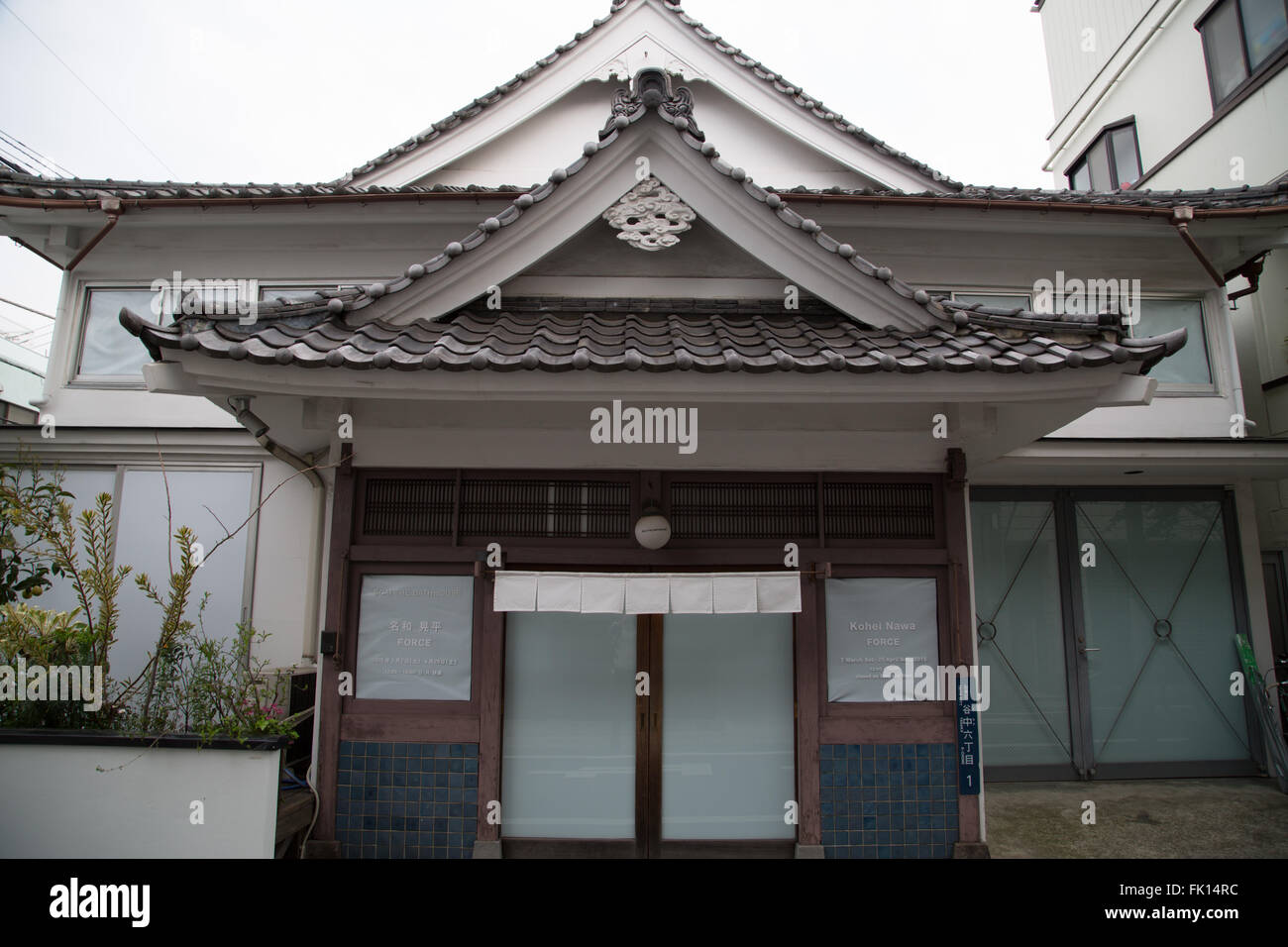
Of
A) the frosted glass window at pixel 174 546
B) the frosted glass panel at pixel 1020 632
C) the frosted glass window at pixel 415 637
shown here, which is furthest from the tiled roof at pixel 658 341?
the frosted glass panel at pixel 1020 632

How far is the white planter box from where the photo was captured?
168 inches

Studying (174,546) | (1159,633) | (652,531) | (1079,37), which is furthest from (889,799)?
(1079,37)

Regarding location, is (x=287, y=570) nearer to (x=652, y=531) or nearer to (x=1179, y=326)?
(x=652, y=531)

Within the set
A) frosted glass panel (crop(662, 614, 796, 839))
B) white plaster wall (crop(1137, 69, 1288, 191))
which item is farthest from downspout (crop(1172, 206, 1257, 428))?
frosted glass panel (crop(662, 614, 796, 839))

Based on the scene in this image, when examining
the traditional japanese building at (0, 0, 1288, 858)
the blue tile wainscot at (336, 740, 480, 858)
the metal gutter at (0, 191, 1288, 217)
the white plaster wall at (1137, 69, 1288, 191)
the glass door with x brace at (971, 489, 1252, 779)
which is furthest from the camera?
the white plaster wall at (1137, 69, 1288, 191)

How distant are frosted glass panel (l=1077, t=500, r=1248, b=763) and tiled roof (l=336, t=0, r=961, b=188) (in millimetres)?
4957

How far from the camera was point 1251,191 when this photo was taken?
802cm

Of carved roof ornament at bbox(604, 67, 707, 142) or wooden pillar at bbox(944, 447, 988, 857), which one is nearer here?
carved roof ornament at bbox(604, 67, 707, 142)

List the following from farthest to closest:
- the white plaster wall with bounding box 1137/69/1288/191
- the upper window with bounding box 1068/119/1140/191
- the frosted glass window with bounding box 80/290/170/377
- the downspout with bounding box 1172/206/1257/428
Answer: the upper window with bounding box 1068/119/1140/191 < the white plaster wall with bounding box 1137/69/1288/191 < the downspout with bounding box 1172/206/1257/428 < the frosted glass window with bounding box 80/290/170/377

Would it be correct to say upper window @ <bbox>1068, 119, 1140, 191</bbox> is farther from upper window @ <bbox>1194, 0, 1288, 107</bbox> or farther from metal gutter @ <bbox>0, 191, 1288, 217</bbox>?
metal gutter @ <bbox>0, 191, 1288, 217</bbox>

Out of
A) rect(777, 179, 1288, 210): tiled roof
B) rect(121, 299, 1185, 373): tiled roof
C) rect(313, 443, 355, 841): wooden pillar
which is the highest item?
rect(777, 179, 1288, 210): tiled roof

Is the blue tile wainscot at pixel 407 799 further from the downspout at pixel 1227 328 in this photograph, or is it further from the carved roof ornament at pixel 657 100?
the downspout at pixel 1227 328

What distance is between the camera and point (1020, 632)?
8.39 m
